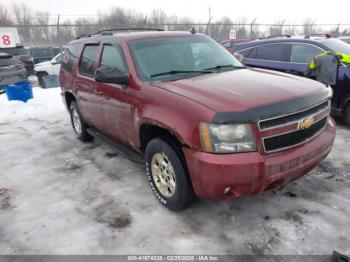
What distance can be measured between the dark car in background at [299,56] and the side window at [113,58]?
13.5 feet

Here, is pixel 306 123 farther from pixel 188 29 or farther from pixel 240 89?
pixel 188 29

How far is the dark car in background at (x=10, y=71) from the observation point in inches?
441

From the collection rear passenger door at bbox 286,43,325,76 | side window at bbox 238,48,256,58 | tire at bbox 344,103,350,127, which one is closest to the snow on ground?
tire at bbox 344,103,350,127

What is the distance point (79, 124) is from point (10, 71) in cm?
709


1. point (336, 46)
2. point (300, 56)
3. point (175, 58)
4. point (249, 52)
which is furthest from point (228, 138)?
point (249, 52)

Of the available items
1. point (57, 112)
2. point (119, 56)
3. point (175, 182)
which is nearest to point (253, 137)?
point (175, 182)

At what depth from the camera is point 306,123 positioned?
3.07m

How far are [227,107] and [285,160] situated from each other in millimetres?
718

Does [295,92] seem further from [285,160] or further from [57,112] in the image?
[57,112]

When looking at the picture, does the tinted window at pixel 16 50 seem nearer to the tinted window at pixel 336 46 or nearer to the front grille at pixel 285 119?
the tinted window at pixel 336 46

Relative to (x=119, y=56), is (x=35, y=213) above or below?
below

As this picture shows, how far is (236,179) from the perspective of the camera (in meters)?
2.75

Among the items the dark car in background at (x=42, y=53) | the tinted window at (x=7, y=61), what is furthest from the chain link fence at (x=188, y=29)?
the tinted window at (x=7, y=61)

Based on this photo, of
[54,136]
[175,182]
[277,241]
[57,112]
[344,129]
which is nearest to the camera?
[277,241]
